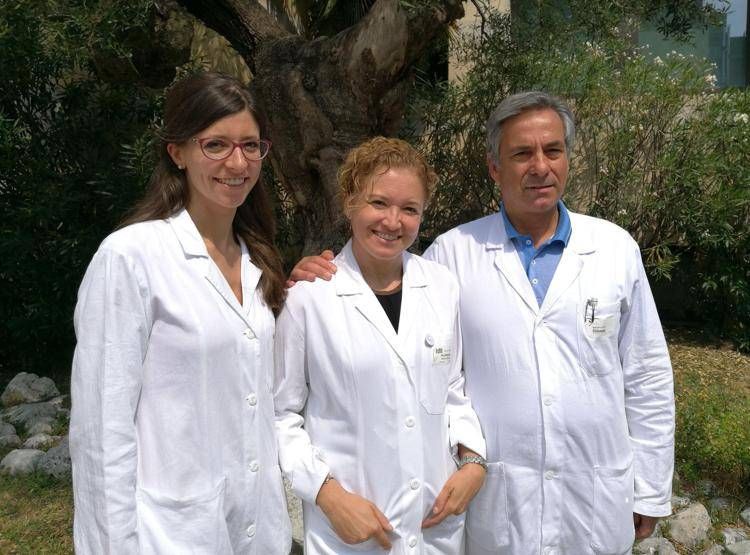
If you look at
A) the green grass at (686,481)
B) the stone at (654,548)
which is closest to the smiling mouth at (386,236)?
the stone at (654,548)

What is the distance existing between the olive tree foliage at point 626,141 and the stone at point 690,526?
9.89 ft

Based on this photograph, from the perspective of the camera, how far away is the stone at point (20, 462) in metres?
4.55

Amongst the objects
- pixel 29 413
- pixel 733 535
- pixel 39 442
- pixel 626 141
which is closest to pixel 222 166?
pixel 733 535

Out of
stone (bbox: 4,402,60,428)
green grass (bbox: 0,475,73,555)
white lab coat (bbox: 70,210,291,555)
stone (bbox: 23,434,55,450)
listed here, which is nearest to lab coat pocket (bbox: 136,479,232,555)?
white lab coat (bbox: 70,210,291,555)

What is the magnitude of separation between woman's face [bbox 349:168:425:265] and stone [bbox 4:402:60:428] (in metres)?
4.14

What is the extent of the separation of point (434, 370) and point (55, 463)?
328 centimetres

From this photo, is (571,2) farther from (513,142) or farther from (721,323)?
(513,142)

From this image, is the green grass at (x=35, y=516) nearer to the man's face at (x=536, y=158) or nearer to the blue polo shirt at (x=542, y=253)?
the blue polo shirt at (x=542, y=253)

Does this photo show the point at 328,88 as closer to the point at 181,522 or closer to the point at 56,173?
the point at 56,173

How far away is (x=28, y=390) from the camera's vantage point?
5.93 metres

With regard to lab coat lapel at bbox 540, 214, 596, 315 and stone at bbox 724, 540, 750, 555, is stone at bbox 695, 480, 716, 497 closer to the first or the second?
stone at bbox 724, 540, 750, 555

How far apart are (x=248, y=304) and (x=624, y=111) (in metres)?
5.60

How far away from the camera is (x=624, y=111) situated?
22.2ft

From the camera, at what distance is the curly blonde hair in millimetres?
2199
